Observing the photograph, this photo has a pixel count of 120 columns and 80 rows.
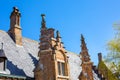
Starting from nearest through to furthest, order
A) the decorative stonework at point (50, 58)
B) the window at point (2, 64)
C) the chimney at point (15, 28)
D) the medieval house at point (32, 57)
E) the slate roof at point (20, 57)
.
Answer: the window at point (2, 64), the medieval house at point (32, 57), the slate roof at point (20, 57), the decorative stonework at point (50, 58), the chimney at point (15, 28)

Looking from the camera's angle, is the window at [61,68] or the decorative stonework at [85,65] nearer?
the window at [61,68]

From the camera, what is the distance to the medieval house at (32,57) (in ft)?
65.2

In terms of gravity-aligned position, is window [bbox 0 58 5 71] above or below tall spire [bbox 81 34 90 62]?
below

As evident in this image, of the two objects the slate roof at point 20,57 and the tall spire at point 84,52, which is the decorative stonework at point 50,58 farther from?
the tall spire at point 84,52

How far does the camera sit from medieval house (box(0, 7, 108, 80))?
65.2 ft

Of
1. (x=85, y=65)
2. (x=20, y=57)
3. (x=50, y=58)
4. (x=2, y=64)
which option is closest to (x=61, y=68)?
(x=50, y=58)

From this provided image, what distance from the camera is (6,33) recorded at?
974 inches

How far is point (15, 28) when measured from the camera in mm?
24859

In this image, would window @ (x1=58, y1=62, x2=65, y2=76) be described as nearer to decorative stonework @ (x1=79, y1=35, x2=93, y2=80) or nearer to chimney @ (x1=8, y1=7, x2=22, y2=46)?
decorative stonework @ (x1=79, y1=35, x2=93, y2=80)

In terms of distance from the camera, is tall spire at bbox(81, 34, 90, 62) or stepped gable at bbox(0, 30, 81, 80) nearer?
stepped gable at bbox(0, 30, 81, 80)

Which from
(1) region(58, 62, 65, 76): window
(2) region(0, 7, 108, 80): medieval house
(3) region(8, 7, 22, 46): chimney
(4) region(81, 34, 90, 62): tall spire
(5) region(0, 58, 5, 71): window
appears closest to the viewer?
(5) region(0, 58, 5, 71): window

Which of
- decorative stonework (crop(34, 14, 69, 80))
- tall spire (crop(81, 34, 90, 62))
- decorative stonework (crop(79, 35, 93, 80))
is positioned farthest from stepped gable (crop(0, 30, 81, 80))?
tall spire (crop(81, 34, 90, 62))

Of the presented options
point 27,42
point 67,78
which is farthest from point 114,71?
point 27,42

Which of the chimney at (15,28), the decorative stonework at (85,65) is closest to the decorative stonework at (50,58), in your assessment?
the chimney at (15,28)
